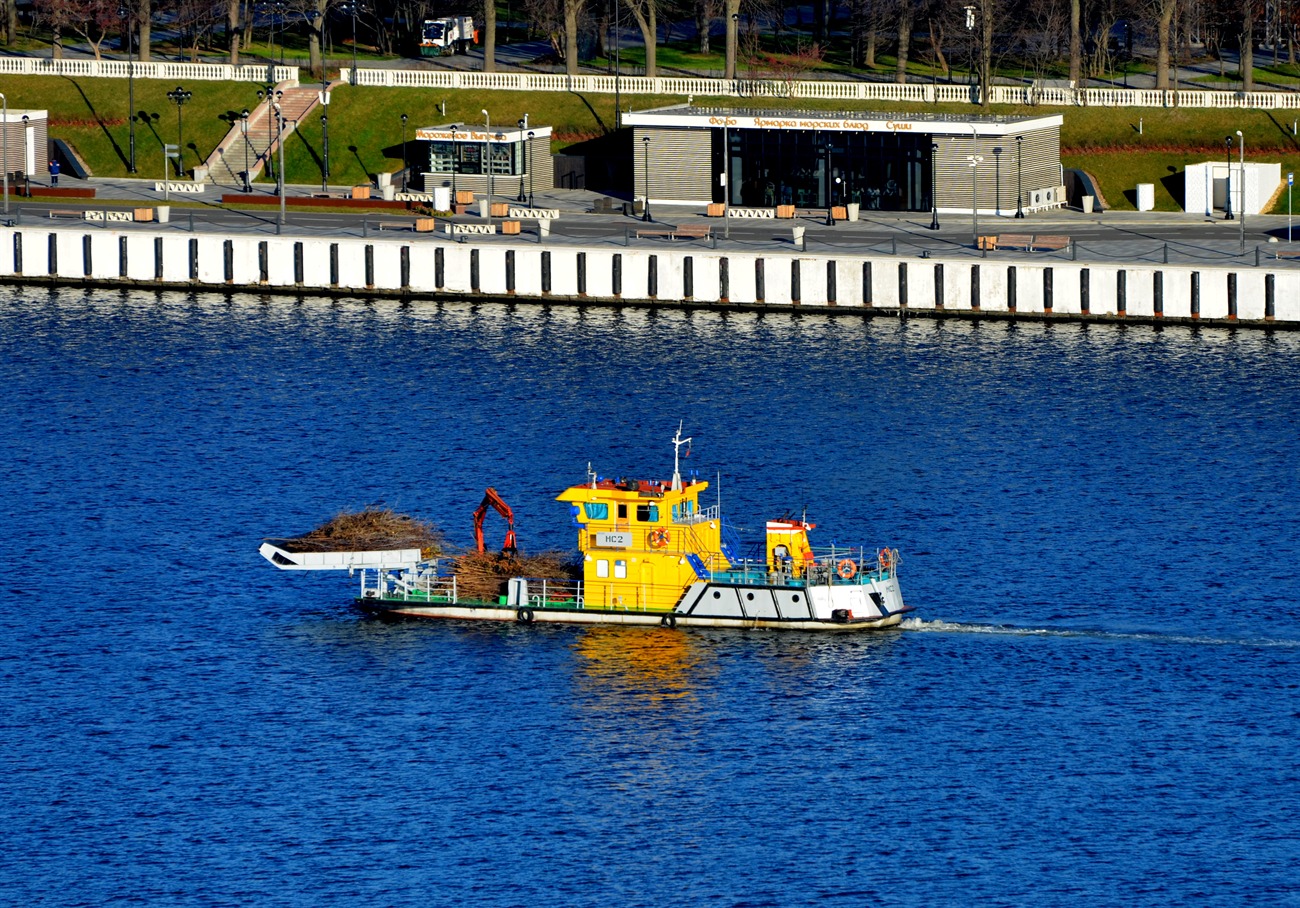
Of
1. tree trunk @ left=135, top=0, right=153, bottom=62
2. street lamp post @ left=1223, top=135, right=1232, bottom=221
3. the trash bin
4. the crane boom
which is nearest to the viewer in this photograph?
the crane boom

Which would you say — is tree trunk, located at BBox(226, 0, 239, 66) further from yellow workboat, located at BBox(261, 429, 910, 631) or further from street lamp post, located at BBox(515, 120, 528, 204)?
yellow workboat, located at BBox(261, 429, 910, 631)

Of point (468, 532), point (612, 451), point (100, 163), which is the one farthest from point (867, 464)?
point (100, 163)

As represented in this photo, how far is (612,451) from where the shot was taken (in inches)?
4323

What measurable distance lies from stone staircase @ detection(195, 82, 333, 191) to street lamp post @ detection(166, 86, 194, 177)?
2162mm

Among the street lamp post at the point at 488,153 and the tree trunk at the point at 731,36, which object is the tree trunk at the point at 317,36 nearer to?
the street lamp post at the point at 488,153

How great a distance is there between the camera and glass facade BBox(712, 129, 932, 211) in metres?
159

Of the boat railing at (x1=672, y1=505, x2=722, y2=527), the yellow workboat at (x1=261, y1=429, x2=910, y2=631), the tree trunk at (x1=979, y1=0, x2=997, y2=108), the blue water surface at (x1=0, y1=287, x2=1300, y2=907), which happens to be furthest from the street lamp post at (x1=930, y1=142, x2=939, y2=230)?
the yellow workboat at (x1=261, y1=429, x2=910, y2=631)

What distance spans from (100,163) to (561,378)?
2503 inches

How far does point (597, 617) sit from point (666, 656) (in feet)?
14.9

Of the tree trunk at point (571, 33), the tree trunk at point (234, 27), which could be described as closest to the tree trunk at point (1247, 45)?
the tree trunk at point (571, 33)

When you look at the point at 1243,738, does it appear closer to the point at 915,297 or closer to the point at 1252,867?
the point at 1252,867

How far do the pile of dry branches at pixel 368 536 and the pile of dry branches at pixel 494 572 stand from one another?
1352 millimetres

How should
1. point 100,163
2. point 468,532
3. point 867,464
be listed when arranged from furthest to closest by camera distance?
1. point 100,163
2. point 867,464
3. point 468,532

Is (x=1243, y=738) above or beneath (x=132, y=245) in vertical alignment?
beneath
